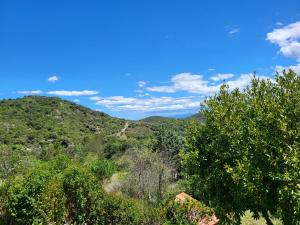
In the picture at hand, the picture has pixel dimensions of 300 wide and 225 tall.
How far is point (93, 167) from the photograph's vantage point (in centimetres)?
3797

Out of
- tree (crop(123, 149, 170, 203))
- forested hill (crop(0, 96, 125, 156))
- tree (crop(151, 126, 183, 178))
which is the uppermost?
forested hill (crop(0, 96, 125, 156))

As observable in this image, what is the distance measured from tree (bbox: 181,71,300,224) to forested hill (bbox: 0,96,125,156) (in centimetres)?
5252

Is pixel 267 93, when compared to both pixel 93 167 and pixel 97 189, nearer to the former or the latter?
pixel 97 189

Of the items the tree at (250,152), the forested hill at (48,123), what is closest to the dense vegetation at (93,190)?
the tree at (250,152)

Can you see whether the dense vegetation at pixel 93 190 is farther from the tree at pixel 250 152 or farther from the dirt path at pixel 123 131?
the dirt path at pixel 123 131

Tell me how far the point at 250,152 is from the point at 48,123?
83228 millimetres

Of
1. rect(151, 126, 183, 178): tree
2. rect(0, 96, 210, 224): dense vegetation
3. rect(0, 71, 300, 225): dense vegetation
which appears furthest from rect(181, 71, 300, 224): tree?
rect(151, 126, 183, 178): tree

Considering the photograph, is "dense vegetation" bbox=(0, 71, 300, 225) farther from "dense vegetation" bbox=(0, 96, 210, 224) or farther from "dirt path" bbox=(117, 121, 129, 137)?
"dirt path" bbox=(117, 121, 129, 137)

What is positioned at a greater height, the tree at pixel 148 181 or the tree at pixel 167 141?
the tree at pixel 167 141

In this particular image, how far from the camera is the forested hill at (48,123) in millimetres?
76125

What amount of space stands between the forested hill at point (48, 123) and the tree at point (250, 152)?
52516 mm

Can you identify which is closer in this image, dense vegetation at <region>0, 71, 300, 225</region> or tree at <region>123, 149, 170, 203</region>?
dense vegetation at <region>0, 71, 300, 225</region>

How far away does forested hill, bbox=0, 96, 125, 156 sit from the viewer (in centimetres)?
7612

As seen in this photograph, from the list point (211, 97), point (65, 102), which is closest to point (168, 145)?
point (211, 97)
